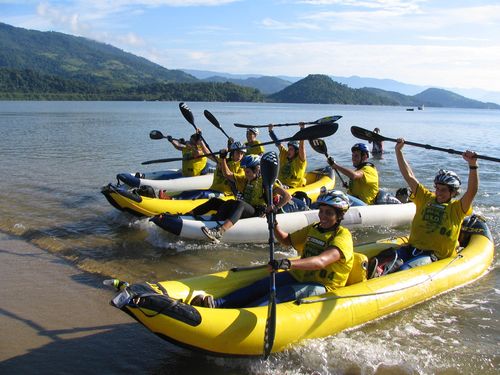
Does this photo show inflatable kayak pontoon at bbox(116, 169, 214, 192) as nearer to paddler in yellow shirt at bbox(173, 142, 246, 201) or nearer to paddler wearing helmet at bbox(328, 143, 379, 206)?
paddler in yellow shirt at bbox(173, 142, 246, 201)

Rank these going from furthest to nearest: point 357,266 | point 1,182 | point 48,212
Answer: point 1,182 < point 48,212 < point 357,266

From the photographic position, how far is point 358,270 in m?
5.71

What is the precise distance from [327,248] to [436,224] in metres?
2.31

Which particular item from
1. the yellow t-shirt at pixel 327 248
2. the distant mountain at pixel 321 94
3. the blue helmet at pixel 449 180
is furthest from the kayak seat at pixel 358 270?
the distant mountain at pixel 321 94

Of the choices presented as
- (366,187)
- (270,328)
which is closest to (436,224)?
(270,328)

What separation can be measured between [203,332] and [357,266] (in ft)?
6.78

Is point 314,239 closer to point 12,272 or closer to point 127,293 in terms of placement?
point 127,293

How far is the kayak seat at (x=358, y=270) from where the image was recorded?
568 centimetres

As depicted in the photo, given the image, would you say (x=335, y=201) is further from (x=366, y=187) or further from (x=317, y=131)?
(x=366, y=187)

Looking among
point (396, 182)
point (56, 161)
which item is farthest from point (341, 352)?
point (56, 161)

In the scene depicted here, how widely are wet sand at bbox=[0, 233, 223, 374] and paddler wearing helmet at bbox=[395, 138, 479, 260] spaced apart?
347 centimetres

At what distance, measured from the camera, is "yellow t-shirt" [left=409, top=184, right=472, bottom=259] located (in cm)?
651

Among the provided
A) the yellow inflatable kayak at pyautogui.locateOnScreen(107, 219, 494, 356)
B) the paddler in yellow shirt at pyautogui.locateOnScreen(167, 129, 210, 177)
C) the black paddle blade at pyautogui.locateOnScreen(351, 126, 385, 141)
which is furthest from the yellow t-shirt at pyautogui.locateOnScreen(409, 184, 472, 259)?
the paddler in yellow shirt at pyautogui.locateOnScreen(167, 129, 210, 177)

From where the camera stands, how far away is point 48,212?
10.9 m
